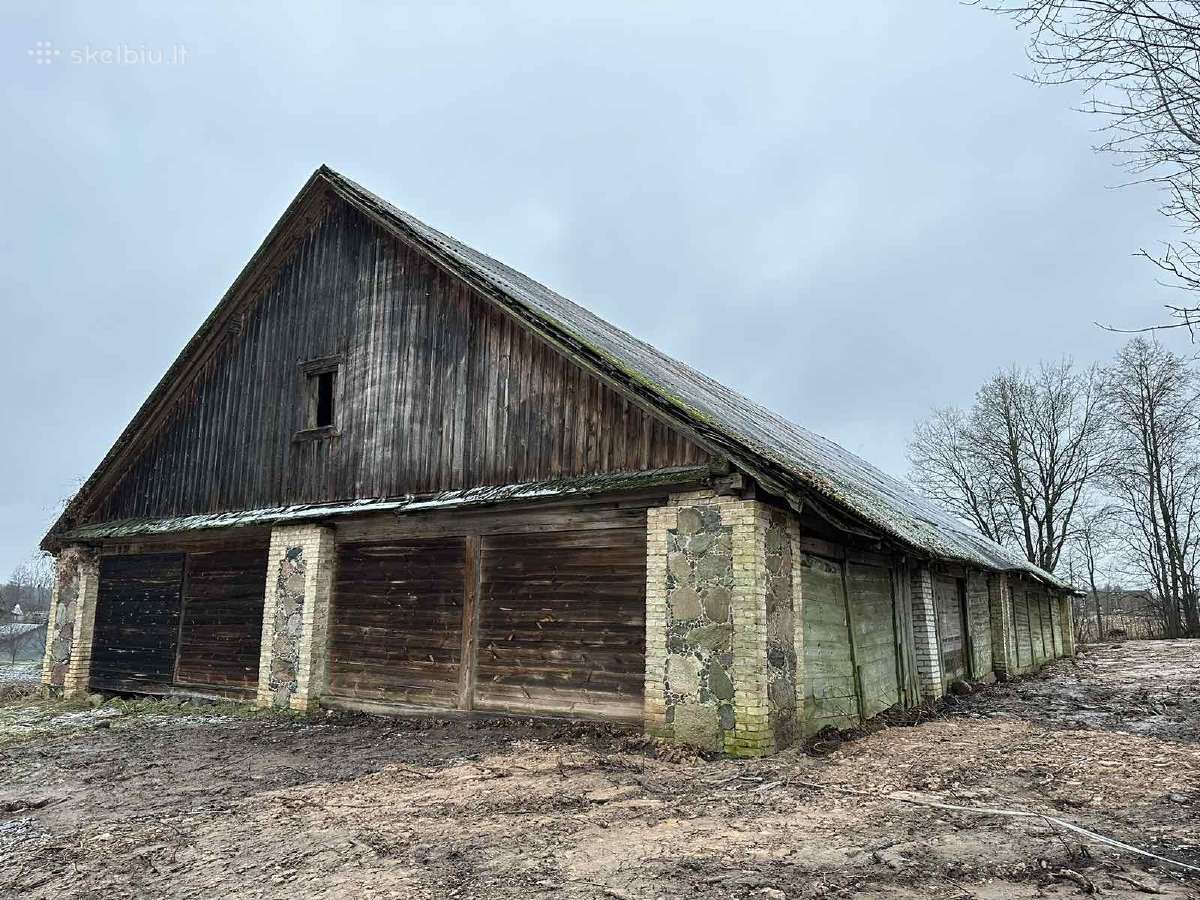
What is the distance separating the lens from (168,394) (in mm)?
14516

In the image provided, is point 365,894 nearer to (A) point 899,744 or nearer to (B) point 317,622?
(A) point 899,744

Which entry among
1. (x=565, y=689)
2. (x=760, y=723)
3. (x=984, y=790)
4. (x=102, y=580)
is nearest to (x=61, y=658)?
(x=102, y=580)

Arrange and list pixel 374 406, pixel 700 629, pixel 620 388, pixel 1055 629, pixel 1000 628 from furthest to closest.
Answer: pixel 1055 629 < pixel 1000 628 < pixel 374 406 < pixel 620 388 < pixel 700 629

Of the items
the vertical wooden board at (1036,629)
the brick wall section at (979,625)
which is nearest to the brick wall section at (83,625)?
the brick wall section at (979,625)

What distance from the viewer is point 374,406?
38.1 ft

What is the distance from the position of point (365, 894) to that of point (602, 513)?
529cm

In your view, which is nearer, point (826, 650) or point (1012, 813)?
point (1012, 813)

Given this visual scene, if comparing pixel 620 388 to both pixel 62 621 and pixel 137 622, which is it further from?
pixel 62 621

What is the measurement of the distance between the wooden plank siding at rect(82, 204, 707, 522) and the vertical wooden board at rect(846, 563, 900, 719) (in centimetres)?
383

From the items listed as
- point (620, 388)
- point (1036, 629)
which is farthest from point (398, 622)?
point (1036, 629)

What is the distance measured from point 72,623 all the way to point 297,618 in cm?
663

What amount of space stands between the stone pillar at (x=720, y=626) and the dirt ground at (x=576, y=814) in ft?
1.29

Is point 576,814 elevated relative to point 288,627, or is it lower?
lower

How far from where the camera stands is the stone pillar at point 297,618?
11.3 m
